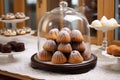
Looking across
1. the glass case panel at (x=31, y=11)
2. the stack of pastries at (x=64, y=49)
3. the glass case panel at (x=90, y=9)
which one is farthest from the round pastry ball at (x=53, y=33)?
the glass case panel at (x=31, y=11)

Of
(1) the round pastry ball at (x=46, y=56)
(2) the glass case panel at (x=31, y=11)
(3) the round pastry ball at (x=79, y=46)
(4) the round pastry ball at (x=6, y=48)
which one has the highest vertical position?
(2) the glass case panel at (x=31, y=11)

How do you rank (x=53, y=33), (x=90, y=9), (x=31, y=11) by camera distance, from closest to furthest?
1. (x=53, y=33)
2. (x=90, y=9)
3. (x=31, y=11)

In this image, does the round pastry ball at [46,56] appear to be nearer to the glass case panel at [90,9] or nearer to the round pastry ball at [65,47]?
the round pastry ball at [65,47]

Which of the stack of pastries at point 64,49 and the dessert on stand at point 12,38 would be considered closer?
the stack of pastries at point 64,49

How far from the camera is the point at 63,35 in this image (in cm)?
141

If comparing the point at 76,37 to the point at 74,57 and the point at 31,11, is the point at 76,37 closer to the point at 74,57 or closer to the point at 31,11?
the point at 74,57

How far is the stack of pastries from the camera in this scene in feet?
4.54

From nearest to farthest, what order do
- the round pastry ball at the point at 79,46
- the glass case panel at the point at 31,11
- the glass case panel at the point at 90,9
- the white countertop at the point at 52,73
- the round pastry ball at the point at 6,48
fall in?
1. the white countertop at the point at 52,73
2. the round pastry ball at the point at 79,46
3. the round pastry ball at the point at 6,48
4. the glass case panel at the point at 90,9
5. the glass case panel at the point at 31,11

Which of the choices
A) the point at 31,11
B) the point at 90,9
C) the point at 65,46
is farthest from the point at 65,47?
the point at 31,11

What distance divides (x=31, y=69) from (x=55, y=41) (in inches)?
7.8

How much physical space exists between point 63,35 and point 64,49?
78 millimetres

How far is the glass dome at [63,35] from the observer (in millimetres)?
1410

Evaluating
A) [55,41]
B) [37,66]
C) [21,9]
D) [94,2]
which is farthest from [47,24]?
[21,9]

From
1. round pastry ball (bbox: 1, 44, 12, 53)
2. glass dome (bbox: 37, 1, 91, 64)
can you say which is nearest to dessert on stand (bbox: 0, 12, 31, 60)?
round pastry ball (bbox: 1, 44, 12, 53)
